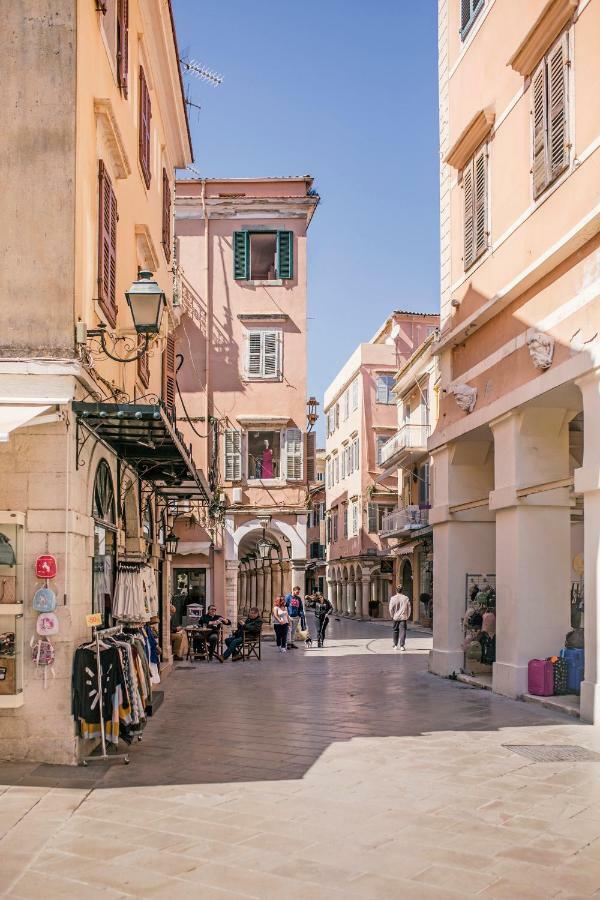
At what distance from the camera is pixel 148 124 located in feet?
54.2

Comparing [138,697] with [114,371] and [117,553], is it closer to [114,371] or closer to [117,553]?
[117,553]

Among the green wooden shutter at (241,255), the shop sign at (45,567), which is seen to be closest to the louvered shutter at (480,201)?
the shop sign at (45,567)

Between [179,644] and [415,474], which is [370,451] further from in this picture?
[179,644]

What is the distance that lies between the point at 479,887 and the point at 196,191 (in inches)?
1187

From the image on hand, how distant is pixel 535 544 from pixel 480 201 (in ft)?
19.4

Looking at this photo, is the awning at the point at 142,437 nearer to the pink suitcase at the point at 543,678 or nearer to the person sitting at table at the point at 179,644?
the pink suitcase at the point at 543,678

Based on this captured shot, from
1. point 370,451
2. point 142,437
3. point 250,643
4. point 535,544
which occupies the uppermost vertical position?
point 370,451

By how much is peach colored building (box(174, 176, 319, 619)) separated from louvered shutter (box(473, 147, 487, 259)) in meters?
16.1

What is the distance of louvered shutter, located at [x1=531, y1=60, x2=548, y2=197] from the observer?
13.6m

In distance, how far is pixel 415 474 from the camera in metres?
46.0

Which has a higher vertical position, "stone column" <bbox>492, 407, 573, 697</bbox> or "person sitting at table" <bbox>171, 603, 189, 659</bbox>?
"stone column" <bbox>492, 407, 573, 697</bbox>

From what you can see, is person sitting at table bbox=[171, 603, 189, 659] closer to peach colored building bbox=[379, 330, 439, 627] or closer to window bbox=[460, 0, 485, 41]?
window bbox=[460, 0, 485, 41]

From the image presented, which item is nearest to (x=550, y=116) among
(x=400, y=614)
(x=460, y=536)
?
(x=460, y=536)

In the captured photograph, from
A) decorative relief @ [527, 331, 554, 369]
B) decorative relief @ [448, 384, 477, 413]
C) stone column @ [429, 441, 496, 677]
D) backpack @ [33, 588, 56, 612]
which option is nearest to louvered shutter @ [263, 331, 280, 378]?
stone column @ [429, 441, 496, 677]
